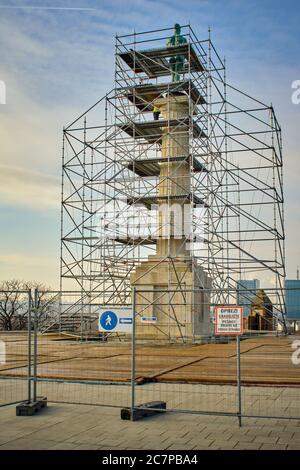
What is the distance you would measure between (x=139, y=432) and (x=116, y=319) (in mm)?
2207

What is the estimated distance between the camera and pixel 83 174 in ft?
108

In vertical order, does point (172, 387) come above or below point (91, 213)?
below

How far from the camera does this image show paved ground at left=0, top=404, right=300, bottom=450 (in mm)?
7500

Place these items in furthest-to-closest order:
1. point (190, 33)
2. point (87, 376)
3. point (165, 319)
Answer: point (190, 33) → point (165, 319) → point (87, 376)

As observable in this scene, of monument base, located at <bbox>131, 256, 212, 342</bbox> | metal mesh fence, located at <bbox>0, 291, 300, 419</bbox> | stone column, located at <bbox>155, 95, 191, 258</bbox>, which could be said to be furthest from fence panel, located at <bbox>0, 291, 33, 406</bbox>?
stone column, located at <bbox>155, 95, 191, 258</bbox>

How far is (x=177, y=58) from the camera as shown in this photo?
31000 millimetres

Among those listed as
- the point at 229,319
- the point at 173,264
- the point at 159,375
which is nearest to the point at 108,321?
the point at 229,319

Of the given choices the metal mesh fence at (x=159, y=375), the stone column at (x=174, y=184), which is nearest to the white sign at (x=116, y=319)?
the metal mesh fence at (x=159, y=375)

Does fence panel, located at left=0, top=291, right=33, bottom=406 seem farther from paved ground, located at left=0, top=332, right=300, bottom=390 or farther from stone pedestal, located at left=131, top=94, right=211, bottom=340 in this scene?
stone pedestal, located at left=131, top=94, right=211, bottom=340

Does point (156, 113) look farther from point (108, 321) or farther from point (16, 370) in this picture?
point (108, 321)

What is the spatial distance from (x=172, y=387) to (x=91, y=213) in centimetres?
2002

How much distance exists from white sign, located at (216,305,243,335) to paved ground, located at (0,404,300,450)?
137cm

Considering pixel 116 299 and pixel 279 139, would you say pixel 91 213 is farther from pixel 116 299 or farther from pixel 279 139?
pixel 279 139
